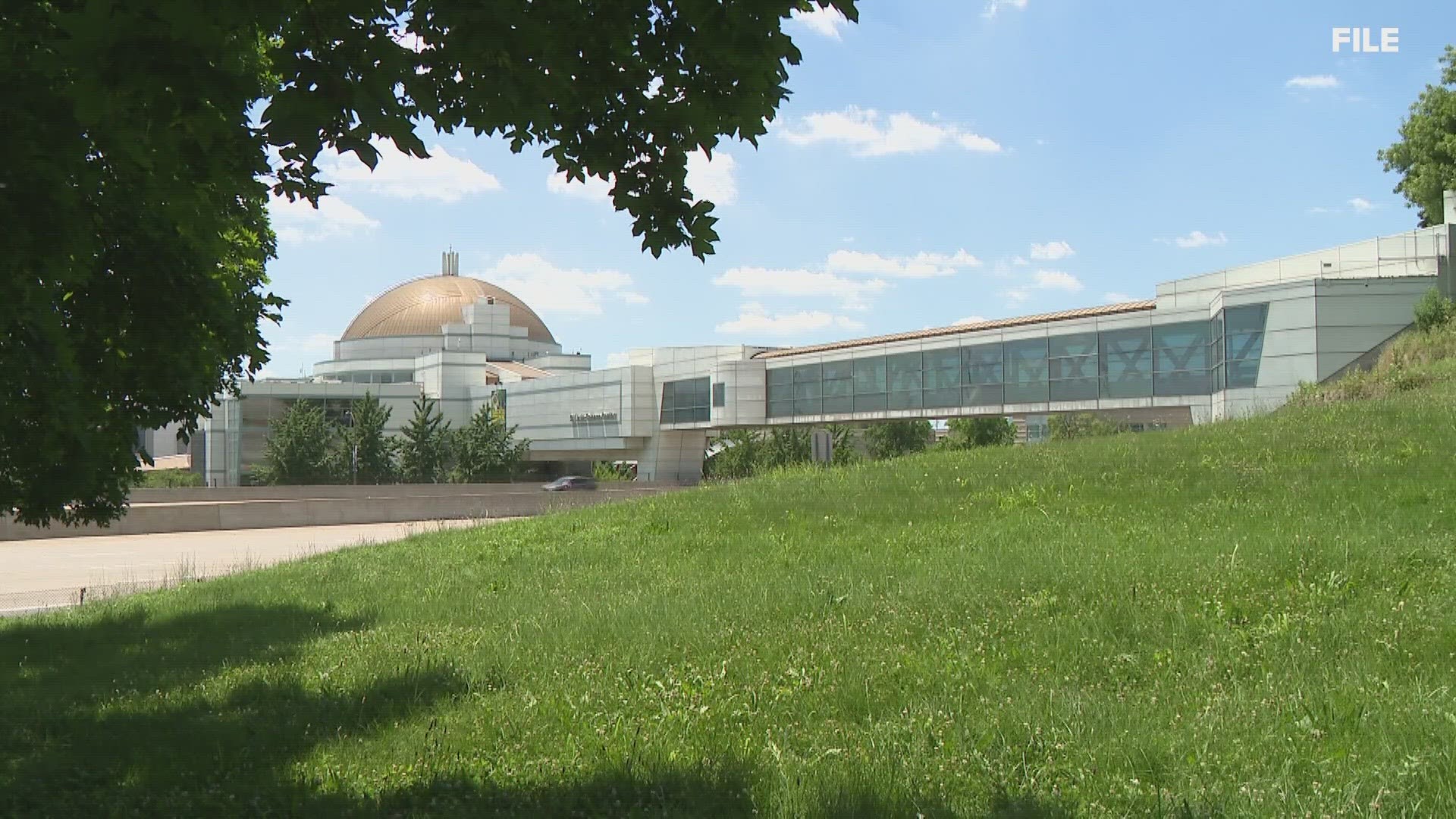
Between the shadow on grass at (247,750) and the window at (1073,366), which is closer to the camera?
the shadow on grass at (247,750)

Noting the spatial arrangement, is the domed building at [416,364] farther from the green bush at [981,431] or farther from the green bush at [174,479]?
the green bush at [981,431]

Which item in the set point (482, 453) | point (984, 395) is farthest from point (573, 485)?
point (984, 395)

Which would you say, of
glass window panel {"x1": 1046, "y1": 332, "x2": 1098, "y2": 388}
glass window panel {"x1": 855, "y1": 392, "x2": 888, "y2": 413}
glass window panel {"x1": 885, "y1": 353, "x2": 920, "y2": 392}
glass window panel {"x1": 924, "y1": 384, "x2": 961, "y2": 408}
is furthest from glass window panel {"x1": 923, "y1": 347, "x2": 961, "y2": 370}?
glass window panel {"x1": 1046, "y1": 332, "x2": 1098, "y2": 388}

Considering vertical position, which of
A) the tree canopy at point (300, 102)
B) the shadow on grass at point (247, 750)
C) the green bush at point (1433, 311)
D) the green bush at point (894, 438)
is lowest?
the shadow on grass at point (247, 750)

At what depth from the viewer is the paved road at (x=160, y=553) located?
2181cm

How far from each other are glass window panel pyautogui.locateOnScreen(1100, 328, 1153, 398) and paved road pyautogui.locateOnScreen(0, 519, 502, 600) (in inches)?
1023

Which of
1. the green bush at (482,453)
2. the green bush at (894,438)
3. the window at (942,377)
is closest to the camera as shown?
the window at (942,377)

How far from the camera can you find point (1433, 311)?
29.8m

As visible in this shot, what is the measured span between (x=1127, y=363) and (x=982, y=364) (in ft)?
23.3

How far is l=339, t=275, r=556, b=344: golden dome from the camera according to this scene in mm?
106562

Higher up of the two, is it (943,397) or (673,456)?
(943,397)

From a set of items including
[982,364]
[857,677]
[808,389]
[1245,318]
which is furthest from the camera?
Answer: [808,389]

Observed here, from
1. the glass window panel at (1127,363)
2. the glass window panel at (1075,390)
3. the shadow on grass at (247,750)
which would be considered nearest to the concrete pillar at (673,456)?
the glass window panel at (1075,390)

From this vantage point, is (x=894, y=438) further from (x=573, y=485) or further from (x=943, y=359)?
(x=573, y=485)
